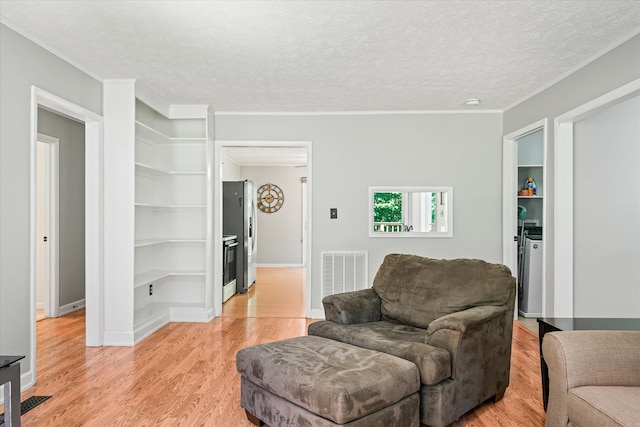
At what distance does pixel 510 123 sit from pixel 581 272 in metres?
1.81

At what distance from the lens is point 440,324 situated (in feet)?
8.11

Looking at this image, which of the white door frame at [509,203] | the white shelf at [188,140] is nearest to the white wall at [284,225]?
the white shelf at [188,140]

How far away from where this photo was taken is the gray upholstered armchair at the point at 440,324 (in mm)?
2328

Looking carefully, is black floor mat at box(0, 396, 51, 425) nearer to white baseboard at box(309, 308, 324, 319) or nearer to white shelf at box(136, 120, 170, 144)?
white shelf at box(136, 120, 170, 144)

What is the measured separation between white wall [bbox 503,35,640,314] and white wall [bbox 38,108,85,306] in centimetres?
516

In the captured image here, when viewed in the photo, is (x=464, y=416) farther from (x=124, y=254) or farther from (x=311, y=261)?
(x=124, y=254)

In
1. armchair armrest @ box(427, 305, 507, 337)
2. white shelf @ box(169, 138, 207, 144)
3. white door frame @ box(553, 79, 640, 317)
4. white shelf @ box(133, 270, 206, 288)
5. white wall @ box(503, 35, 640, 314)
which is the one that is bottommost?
white shelf @ box(133, 270, 206, 288)

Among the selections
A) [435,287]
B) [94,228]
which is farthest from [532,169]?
[94,228]

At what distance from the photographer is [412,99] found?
15.0 feet

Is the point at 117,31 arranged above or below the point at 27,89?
above

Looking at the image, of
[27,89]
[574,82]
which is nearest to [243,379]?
[27,89]

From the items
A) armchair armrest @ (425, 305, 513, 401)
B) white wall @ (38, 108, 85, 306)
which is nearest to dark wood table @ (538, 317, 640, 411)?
armchair armrest @ (425, 305, 513, 401)

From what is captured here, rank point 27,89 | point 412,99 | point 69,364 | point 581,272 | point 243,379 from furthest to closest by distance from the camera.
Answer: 1. point 412,99
2. point 581,272
3. point 69,364
4. point 27,89
5. point 243,379

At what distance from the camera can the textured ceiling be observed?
8.49 feet
